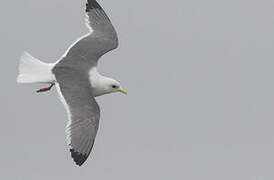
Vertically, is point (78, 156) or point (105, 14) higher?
point (105, 14)

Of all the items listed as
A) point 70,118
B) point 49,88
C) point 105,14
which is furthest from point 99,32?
point 70,118

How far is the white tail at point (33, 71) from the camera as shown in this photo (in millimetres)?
16953

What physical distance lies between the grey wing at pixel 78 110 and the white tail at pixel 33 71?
167mm

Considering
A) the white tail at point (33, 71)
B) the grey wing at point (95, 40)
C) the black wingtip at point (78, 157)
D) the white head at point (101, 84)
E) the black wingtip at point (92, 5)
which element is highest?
the black wingtip at point (92, 5)

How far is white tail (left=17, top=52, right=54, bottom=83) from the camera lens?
17.0m

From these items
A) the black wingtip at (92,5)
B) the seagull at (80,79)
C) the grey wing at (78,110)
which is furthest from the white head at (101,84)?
the black wingtip at (92,5)

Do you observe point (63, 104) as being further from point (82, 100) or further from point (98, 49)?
point (98, 49)

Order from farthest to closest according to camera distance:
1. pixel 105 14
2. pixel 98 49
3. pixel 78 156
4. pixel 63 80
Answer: pixel 105 14
pixel 98 49
pixel 63 80
pixel 78 156

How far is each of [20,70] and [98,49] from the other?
72.0 inches

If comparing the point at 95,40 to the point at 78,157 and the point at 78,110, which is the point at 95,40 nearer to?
the point at 78,110

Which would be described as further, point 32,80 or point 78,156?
point 32,80

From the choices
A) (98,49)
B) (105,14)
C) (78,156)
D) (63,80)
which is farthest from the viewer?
(105,14)

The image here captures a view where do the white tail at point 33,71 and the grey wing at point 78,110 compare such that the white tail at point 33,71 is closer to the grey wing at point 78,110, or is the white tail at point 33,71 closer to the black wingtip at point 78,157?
the grey wing at point 78,110

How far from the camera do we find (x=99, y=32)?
19.0 meters
